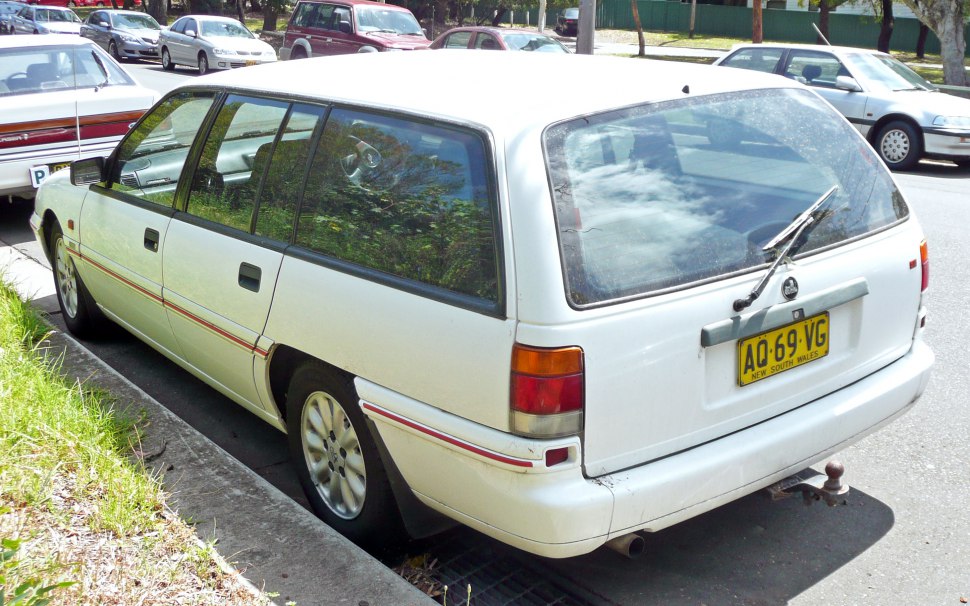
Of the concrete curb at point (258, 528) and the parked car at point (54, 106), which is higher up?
the parked car at point (54, 106)

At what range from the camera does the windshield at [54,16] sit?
3412cm

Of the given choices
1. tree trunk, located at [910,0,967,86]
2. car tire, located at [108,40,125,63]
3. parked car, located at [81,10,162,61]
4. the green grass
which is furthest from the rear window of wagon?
→ car tire, located at [108,40,125,63]

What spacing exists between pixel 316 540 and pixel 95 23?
33.0 metres

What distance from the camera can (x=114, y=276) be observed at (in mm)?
5211

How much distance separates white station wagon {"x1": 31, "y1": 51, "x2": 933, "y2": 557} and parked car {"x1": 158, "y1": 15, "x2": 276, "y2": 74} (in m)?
23.4

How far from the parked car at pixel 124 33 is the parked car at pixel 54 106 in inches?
881

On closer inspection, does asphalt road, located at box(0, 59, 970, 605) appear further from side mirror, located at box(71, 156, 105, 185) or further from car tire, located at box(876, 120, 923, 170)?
car tire, located at box(876, 120, 923, 170)

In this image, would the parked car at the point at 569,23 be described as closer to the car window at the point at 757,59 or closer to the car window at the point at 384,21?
the car window at the point at 384,21

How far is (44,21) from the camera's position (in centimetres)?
3381

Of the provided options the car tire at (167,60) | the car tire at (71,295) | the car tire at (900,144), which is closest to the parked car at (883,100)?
the car tire at (900,144)

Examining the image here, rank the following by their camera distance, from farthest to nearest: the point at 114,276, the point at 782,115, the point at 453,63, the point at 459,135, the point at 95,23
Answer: the point at 95,23 → the point at 114,276 → the point at 453,63 → the point at 782,115 → the point at 459,135

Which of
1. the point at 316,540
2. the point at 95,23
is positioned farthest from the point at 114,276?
the point at 95,23

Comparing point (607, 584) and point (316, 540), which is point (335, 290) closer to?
point (316, 540)

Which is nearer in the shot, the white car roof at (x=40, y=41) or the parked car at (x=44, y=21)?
the white car roof at (x=40, y=41)
